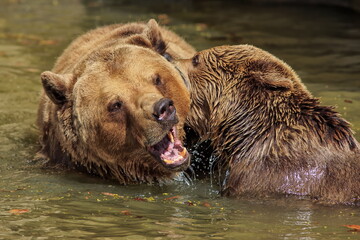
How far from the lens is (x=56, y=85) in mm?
7629

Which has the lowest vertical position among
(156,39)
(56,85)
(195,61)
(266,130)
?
(266,130)

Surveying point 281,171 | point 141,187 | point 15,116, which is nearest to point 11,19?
point 15,116

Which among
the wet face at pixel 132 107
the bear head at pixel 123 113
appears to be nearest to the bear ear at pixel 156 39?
the bear head at pixel 123 113

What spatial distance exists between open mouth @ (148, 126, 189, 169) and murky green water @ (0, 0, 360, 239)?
1.22ft

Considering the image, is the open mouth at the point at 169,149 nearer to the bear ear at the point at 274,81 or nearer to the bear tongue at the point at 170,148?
the bear tongue at the point at 170,148

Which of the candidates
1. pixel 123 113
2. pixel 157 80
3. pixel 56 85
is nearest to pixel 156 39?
pixel 157 80

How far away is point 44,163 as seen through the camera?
8.23 meters

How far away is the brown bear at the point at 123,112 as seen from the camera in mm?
6938

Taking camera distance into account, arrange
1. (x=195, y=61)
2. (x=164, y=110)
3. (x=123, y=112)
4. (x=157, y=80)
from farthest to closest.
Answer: (x=195, y=61), (x=157, y=80), (x=123, y=112), (x=164, y=110)

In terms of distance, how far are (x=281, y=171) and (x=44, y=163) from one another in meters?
2.94

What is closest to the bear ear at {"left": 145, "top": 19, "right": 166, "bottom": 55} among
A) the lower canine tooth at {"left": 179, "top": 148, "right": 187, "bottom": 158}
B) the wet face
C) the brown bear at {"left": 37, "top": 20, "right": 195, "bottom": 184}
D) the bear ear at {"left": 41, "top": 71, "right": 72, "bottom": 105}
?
the brown bear at {"left": 37, "top": 20, "right": 195, "bottom": 184}

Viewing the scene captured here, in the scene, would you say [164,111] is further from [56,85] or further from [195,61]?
[56,85]

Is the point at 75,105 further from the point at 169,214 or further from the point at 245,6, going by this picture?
the point at 245,6

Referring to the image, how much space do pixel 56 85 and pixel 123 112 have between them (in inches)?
37.8
